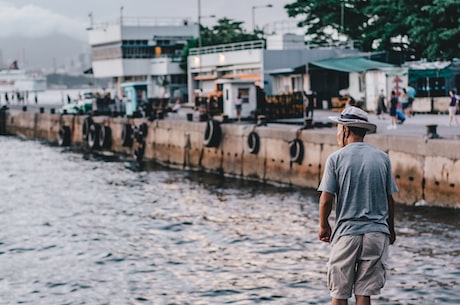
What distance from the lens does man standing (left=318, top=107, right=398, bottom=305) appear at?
7453mm

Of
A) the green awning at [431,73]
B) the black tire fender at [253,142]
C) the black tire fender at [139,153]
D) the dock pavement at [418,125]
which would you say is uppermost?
the green awning at [431,73]

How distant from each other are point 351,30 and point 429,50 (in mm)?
17254

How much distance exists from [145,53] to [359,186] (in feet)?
327

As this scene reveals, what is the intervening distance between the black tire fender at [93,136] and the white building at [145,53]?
4656cm

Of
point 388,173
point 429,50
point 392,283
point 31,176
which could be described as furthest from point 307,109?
point 388,173

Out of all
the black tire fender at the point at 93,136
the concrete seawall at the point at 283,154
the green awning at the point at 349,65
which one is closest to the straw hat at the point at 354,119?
the concrete seawall at the point at 283,154

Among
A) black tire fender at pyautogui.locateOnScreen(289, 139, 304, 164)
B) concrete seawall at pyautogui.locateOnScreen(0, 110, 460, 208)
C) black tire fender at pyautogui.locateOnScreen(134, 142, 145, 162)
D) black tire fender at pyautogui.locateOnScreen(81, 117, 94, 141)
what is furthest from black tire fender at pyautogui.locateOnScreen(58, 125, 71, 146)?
black tire fender at pyautogui.locateOnScreen(289, 139, 304, 164)

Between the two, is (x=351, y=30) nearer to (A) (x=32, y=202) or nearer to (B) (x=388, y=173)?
(A) (x=32, y=202)

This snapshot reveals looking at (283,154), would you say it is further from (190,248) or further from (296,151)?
(190,248)

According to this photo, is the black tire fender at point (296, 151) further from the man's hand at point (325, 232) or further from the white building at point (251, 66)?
the man's hand at point (325, 232)

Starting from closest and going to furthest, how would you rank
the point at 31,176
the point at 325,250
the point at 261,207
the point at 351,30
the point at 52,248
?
1. the point at 325,250
2. the point at 52,248
3. the point at 261,207
4. the point at 31,176
5. the point at 351,30

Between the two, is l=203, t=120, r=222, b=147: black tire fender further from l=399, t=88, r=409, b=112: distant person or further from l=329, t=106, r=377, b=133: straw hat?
l=329, t=106, r=377, b=133: straw hat

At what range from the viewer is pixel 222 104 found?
45000mm

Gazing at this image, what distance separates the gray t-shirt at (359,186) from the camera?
7441 millimetres
